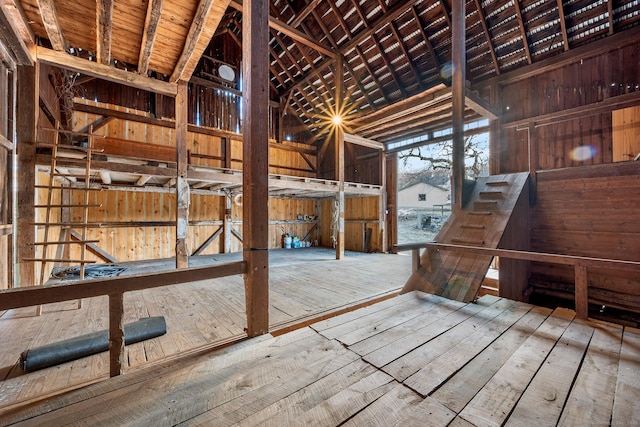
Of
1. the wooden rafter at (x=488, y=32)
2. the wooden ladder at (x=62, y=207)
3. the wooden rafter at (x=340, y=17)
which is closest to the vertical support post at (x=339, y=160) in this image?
the wooden rafter at (x=340, y=17)

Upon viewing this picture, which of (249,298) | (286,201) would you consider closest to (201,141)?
(286,201)

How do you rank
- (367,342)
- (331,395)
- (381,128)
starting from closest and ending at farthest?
(331,395)
(367,342)
(381,128)

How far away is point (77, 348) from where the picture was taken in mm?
2176

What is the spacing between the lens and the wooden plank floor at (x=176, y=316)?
1.95 metres

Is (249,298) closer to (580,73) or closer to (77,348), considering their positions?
(77,348)

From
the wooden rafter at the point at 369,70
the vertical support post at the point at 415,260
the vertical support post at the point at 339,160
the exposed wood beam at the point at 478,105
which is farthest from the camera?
the wooden rafter at the point at 369,70

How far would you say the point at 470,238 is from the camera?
337 cm

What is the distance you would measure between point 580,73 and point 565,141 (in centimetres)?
124

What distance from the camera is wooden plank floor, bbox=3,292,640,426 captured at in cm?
121

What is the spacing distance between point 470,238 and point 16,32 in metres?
5.97

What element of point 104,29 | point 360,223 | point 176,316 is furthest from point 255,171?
point 360,223

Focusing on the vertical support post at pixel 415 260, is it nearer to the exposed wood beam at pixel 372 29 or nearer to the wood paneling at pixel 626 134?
the wood paneling at pixel 626 134

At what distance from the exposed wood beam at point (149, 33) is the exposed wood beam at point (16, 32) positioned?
1.11 meters

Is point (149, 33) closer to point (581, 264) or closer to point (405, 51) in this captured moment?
point (581, 264)
